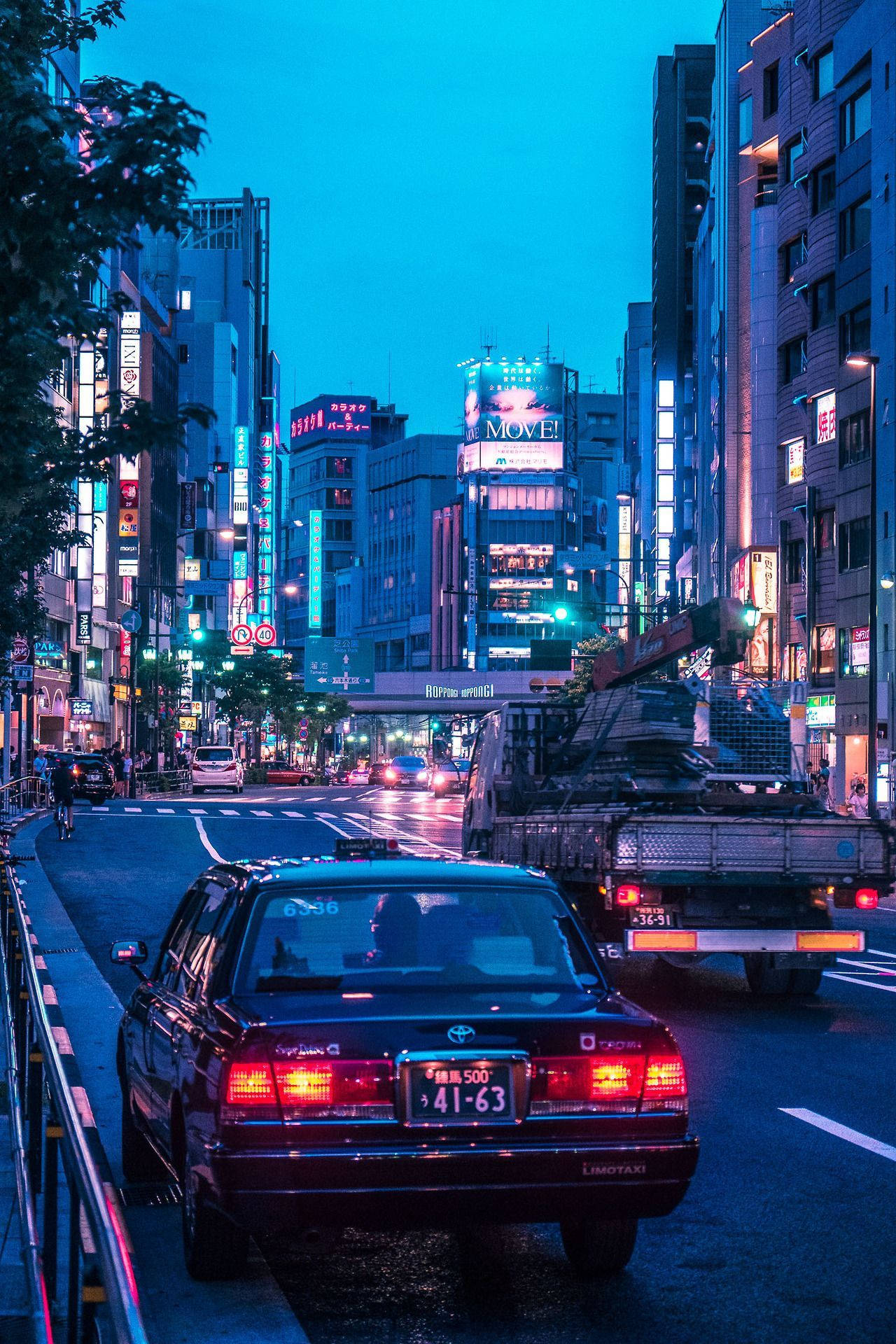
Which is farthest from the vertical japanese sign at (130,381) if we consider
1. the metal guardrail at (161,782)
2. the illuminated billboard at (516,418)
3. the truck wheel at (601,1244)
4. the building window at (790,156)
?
the truck wheel at (601,1244)

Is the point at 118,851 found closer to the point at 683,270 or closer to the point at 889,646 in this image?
the point at 889,646

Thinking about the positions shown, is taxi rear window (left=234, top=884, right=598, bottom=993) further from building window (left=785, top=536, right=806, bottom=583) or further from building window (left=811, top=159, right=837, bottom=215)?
building window (left=785, top=536, right=806, bottom=583)

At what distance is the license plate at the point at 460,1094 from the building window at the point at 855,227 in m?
57.5

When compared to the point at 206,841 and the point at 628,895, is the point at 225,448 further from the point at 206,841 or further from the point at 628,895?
the point at 628,895

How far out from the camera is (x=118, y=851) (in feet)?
121

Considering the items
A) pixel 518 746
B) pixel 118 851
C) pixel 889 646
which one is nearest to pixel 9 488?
pixel 518 746

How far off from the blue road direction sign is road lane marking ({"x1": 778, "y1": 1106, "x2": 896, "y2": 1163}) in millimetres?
100873

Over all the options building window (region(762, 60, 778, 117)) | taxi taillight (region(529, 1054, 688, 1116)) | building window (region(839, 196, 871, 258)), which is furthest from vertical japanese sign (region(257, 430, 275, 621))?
taxi taillight (region(529, 1054, 688, 1116))

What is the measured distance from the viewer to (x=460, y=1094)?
5.93 metres

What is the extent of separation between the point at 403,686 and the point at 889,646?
8971cm

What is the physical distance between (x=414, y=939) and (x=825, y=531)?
192 ft

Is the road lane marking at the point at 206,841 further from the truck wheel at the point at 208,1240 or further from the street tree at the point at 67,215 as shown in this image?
the truck wheel at the point at 208,1240

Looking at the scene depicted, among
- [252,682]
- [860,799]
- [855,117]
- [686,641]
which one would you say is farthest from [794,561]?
[252,682]

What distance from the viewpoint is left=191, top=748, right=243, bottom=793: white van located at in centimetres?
7662
